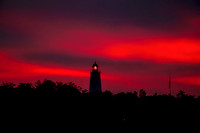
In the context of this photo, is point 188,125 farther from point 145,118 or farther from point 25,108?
point 25,108

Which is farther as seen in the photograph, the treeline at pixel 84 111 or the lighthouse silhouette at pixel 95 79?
the lighthouse silhouette at pixel 95 79

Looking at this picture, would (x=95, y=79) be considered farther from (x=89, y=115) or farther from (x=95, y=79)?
(x=89, y=115)

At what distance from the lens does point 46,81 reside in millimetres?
53125

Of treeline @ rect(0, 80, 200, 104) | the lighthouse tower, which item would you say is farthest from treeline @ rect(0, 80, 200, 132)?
the lighthouse tower

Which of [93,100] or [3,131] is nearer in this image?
[3,131]

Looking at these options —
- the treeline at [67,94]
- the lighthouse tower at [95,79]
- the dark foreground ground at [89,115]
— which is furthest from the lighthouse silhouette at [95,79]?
the dark foreground ground at [89,115]

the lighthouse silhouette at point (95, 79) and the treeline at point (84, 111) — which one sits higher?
the lighthouse silhouette at point (95, 79)

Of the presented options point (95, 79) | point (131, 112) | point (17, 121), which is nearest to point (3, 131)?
point (17, 121)

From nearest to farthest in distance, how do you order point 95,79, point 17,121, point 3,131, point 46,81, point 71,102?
point 3,131
point 17,121
point 71,102
point 46,81
point 95,79

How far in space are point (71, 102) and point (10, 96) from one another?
22.4ft

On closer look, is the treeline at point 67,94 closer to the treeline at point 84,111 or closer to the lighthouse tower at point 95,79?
the treeline at point 84,111

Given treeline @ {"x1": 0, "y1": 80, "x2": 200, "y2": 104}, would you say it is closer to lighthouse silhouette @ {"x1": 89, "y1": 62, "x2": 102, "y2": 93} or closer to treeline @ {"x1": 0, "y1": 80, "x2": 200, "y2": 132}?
treeline @ {"x1": 0, "y1": 80, "x2": 200, "y2": 132}

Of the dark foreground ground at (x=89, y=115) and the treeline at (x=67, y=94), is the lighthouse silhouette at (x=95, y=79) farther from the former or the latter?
the dark foreground ground at (x=89, y=115)

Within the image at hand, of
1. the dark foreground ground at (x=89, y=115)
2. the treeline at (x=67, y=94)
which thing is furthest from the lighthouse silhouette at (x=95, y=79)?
the dark foreground ground at (x=89, y=115)
